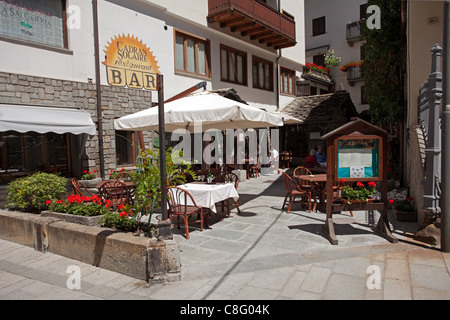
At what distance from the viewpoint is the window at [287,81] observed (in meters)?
18.2

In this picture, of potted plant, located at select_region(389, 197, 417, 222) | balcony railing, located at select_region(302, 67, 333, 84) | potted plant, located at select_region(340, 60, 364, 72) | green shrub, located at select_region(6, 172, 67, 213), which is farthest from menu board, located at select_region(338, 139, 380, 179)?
potted plant, located at select_region(340, 60, 364, 72)

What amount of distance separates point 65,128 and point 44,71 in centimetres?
178

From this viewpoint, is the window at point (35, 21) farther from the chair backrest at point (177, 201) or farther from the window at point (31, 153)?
the chair backrest at point (177, 201)

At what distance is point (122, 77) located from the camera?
10.0 m

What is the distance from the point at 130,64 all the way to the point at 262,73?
324 inches

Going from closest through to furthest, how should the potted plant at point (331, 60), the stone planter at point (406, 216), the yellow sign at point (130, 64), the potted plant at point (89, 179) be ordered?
1. the stone planter at point (406, 216)
2. the potted plant at point (89, 179)
3. the yellow sign at point (130, 64)
4. the potted plant at point (331, 60)

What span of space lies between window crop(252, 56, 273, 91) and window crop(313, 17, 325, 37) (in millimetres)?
9831

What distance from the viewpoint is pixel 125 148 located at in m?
10.5

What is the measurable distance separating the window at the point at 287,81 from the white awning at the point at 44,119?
477 inches

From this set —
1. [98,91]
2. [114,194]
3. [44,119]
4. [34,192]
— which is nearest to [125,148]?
[98,91]

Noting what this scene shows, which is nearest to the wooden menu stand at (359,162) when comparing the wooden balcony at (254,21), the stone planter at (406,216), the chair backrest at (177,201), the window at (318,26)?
the stone planter at (406,216)

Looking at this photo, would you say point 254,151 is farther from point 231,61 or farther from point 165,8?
point 165,8
